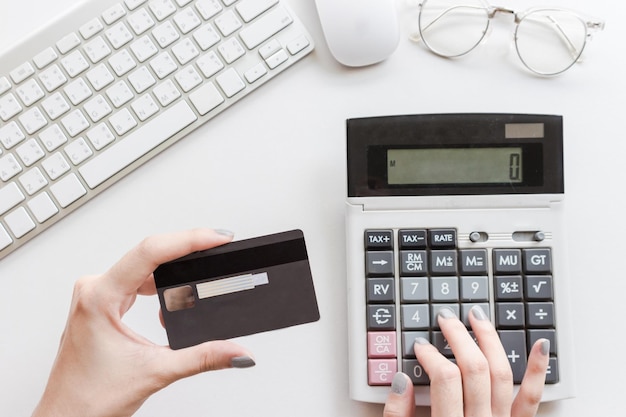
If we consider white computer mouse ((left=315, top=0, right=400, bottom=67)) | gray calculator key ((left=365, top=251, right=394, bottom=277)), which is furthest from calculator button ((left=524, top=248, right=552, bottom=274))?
white computer mouse ((left=315, top=0, right=400, bottom=67))

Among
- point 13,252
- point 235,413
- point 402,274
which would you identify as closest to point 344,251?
point 402,274

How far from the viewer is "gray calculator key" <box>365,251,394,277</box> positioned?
0.53 meters

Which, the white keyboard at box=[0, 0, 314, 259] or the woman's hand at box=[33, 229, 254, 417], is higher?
the white keyboard at box=[0, 0, 314, 259]

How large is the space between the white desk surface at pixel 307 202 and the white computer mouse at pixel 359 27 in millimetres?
23

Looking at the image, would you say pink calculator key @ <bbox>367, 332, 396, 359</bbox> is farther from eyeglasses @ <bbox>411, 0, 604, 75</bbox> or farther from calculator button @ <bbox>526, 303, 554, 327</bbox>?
eyeglasses @ <bbox>411, 0, 604, 75</bbox>

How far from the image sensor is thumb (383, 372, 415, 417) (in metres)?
0.51

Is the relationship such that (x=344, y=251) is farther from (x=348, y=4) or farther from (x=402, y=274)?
(x=348, y=4)

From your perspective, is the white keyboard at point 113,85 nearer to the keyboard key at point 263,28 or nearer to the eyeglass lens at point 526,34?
the keyboard key at point 263,28

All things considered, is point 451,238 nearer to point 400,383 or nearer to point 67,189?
point 400,383

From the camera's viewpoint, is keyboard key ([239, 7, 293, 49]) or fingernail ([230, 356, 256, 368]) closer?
fingernail ([230, 356, 256, 368])

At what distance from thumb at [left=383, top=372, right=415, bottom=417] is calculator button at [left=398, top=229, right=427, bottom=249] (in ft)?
0.34

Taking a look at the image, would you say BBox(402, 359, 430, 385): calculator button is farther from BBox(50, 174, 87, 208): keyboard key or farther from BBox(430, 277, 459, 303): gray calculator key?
BBox(50, 174, 87, 208): keyboard key

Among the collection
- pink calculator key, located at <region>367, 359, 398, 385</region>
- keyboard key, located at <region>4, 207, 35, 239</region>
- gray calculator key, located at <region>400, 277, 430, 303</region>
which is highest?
keyboard key, located at <region>4, 207, 35, 239</region>

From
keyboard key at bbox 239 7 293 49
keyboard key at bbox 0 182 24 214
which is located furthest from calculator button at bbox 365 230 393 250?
keyboard key at bbox 0 182 24 214
